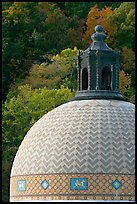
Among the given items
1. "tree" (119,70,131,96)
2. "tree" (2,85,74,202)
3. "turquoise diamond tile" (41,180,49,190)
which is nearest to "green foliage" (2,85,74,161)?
"tree" (2,85,74,202)

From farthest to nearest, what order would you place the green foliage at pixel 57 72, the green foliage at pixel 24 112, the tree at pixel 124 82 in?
the green foliage at pixel 57 72, the tree at pixel 124 82, the green foliage at pixel 24 112

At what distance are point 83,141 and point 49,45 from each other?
41751mm

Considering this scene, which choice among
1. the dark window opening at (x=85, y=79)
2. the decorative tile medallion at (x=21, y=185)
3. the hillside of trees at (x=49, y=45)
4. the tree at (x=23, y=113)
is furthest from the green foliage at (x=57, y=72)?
the decorative tile medallion at (x=21, y=185)

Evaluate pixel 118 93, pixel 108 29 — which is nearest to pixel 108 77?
pixel 118 93

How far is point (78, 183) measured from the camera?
1369 inches

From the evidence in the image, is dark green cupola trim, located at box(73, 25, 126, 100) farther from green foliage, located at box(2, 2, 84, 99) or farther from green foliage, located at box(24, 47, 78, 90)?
green foliage, located at box(2, 2, 84, 99)

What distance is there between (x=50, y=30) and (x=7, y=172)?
2146cm

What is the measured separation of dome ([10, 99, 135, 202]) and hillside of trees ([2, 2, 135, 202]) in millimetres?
25352

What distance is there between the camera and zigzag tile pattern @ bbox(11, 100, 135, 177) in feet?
115

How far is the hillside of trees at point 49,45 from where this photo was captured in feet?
217

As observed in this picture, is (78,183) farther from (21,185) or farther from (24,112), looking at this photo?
(24,112)

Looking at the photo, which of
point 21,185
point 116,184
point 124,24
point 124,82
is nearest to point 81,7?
point 124,24

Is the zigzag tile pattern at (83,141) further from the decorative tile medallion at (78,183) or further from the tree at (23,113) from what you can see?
the tree at (23,113)

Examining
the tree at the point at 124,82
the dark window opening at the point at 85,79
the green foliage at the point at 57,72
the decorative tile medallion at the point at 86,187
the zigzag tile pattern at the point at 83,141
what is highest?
the green foliage at the point at 57,72
